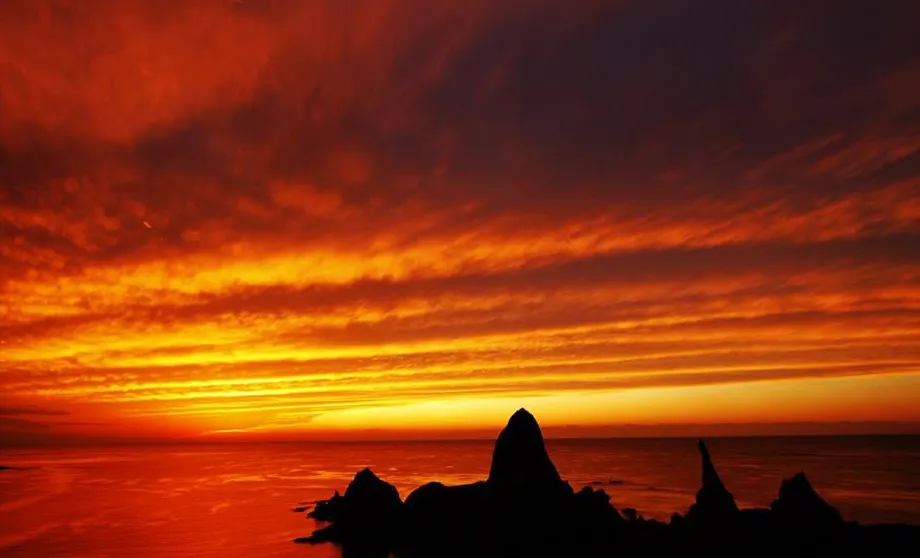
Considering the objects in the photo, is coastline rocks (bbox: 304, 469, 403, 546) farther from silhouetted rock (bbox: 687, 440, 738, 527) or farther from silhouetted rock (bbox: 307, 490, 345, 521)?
silhouetted rock (bbox: 687, 440, 738, 527)

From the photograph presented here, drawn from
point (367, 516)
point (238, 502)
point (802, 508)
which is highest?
point (802, 508)

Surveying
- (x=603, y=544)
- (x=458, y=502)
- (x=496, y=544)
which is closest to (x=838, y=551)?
(x=603, y=544)

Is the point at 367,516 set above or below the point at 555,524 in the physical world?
below

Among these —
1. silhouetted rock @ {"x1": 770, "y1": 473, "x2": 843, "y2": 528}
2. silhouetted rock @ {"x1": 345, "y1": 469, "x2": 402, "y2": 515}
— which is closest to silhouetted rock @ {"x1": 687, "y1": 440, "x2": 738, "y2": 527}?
silhouetted rock @ {"x1": 770, "y1": 473, "x2": 843, "y2": 528}

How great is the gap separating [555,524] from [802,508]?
51.2 feet

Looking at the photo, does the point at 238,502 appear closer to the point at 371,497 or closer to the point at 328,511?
the point at 328,511

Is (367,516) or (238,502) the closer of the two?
(367,516)

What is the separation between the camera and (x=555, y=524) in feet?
133

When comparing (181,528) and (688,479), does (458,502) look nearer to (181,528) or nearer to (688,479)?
(181,528)

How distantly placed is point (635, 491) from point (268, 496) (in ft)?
198

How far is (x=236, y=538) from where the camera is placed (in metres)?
59.5

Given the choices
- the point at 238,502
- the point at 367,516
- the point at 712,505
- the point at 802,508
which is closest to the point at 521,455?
the point at 712,505

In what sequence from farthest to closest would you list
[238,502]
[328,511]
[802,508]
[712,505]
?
[238,502] → [328,511] → [712,505] → [802,508]

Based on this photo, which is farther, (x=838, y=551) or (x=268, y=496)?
(x=268, y=496)
